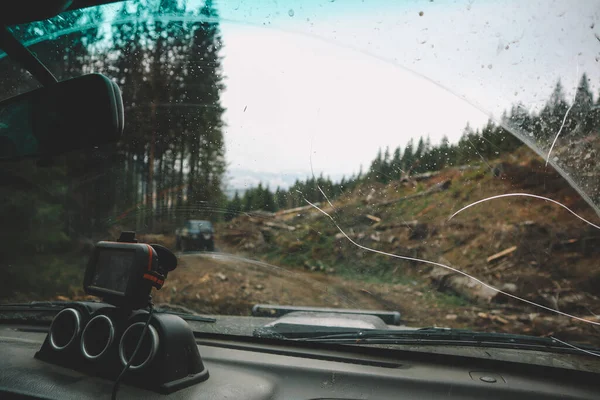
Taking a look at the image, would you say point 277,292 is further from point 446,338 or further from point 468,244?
point 468,244

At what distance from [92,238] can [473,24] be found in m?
3.35

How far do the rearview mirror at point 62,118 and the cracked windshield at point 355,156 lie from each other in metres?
0.26

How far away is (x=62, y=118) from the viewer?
2.41 metres

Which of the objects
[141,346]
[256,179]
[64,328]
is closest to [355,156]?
[256,179]

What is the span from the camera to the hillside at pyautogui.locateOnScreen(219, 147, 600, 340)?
9.51 feet

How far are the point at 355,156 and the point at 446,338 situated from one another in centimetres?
124

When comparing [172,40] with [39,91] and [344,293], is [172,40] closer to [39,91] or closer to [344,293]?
[39,91]

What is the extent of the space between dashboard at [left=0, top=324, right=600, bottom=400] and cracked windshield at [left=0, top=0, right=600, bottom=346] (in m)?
0.43

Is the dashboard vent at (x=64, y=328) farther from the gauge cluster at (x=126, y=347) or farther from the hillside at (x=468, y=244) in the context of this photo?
the hillside at (x=468, y=244)

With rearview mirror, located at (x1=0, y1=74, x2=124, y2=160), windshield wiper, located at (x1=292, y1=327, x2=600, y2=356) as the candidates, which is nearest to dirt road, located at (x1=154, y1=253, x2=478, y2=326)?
windshield wiper, located at (x1=292, y1=327, x2=600, y2=356)

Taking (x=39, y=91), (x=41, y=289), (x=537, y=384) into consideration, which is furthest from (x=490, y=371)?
(x=41, y=289)

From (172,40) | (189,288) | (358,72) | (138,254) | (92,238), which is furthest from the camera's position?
(92,238)

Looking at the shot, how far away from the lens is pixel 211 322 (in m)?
3.38

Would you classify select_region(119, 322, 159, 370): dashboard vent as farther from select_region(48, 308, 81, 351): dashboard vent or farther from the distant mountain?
the distant mountain
